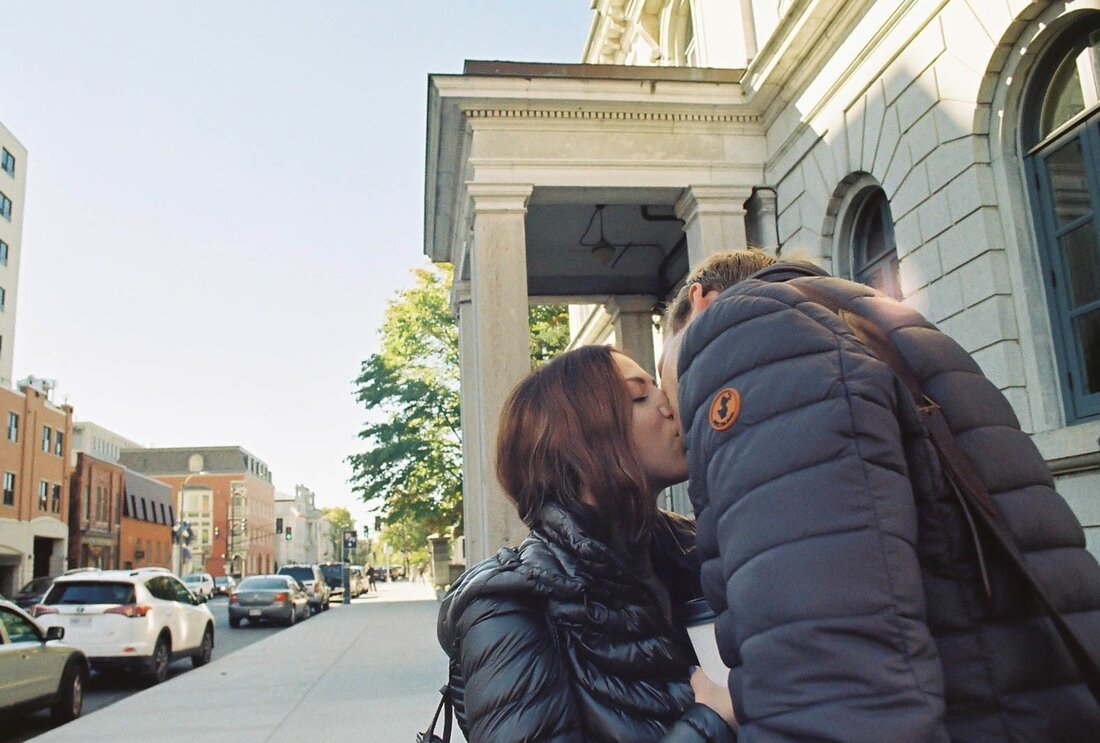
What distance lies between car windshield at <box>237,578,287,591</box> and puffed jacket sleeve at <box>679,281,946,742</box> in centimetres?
2819

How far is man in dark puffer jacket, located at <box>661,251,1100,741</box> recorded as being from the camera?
1.24 meters

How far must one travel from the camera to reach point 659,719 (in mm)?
1685

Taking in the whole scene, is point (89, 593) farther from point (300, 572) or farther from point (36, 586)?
point (300, 572)

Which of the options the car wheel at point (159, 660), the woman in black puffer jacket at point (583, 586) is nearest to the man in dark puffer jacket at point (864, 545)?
the woman in black puffer jacket at point (583, 586)

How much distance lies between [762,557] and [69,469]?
60260 mm

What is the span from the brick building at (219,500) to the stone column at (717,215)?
91.0 metres

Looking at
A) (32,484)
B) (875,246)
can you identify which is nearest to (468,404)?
(875,246)

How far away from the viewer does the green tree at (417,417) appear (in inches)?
1341

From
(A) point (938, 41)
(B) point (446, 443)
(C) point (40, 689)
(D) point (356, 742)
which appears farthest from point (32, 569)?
(A) point (938, 41)

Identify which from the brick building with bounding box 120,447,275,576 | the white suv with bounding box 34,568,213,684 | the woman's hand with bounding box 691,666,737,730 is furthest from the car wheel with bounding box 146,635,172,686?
the brick building with bounding box 120,447,275,576

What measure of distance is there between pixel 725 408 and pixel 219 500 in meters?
110

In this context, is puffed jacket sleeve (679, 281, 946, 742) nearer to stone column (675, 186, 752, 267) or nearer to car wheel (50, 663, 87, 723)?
stone column (675, 186, 752, 267)

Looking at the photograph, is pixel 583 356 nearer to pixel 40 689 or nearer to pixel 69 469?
pixel 40 689

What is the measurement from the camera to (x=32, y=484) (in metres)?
48.5
